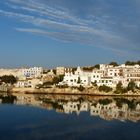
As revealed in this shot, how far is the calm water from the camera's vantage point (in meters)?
17.2

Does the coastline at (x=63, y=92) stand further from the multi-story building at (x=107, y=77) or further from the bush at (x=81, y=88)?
the multi-story building at (x=107, y=77)

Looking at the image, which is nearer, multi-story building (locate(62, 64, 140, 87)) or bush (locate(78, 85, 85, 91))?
bush (locate(78, 85, 85, 91))

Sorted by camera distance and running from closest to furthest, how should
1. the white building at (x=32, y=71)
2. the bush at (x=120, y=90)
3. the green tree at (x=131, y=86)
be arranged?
1. the bush at (x=120, y=90)
2. the green tree at (x=131, y=86)
3. the white building at (x=32, y=71)

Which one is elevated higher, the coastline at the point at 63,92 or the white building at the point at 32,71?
the white building at the point at 32,71

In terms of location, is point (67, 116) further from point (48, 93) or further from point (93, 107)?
point (48, 93)

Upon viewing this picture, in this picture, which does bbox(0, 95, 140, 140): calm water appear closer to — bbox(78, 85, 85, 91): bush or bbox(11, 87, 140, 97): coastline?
bbox(11, 87, 140, 97): coastline

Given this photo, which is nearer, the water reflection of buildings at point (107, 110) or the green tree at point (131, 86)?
the water reflection of buildings at point (107, 110)

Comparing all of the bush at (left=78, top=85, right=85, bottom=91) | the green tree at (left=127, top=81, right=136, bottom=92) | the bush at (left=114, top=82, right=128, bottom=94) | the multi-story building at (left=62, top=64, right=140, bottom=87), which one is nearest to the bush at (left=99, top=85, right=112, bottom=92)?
the bush at (left=114, top=82, right=128, bottom=94)

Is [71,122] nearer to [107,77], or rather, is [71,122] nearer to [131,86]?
[131,86]

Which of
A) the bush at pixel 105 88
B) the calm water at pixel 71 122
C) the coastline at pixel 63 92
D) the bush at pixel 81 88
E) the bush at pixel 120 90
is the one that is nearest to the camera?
the calm water at pixel 71 122

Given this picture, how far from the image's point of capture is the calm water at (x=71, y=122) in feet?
56.4

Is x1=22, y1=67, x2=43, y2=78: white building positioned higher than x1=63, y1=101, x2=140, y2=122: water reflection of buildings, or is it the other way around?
x1=22, y1=67, x2=43, y2=78: white building

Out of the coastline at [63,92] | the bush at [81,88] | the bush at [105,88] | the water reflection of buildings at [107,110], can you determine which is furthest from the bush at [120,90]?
the water reflection of buildings at [107,110]

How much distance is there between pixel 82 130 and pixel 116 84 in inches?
931
